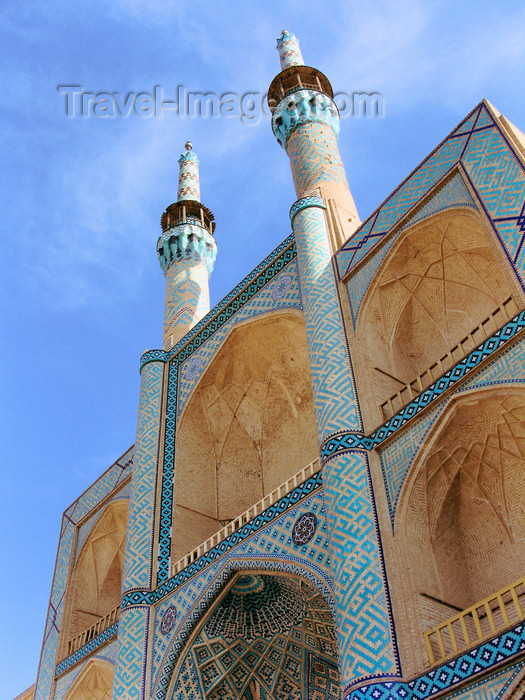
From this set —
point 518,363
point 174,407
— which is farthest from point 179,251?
point 518,363

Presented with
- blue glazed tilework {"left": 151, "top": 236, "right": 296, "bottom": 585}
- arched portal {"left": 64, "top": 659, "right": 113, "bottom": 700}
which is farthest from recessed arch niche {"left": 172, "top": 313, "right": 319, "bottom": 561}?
arched portal {"left": 64, "top": 659, "right": 113, "bottom": 700}

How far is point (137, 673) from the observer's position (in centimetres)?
741

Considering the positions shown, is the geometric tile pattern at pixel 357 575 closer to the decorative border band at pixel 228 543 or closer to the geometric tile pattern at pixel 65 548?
the decorative border band at pixel 228 543

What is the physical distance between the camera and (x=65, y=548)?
36.8 feet

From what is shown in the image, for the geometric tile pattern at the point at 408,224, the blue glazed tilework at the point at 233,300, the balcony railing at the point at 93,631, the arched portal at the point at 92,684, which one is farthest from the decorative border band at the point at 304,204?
the arched portal at the point at 92,684

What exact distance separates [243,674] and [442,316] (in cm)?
409

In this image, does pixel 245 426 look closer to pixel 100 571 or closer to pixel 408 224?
pixel 100 571

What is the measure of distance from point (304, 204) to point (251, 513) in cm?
355

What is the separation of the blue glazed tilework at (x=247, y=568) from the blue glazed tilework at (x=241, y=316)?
2540 mm

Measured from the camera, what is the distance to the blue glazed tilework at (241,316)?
872cm

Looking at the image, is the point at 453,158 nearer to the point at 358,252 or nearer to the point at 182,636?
the point at 358,252

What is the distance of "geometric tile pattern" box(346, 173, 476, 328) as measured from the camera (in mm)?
6848

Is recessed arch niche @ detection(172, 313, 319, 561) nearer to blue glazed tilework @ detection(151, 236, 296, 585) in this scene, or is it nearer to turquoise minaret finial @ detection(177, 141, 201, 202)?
blue glazed tilework @ detection(151, 236, 296, 585)

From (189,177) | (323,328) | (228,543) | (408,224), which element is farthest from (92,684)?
(189,177)
